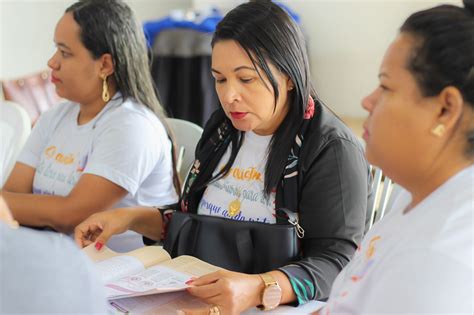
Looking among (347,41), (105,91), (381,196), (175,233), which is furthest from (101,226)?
(347,41)

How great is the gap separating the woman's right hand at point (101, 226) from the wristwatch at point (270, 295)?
510mm

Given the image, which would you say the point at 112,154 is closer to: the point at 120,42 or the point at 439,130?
the point at 120,42

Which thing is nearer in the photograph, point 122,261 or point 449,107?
point 449,107

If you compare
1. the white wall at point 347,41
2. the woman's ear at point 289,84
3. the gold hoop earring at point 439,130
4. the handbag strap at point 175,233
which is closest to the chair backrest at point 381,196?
the woman's ear at point 289,84

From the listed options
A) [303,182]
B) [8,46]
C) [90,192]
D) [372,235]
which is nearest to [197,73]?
[8,46]

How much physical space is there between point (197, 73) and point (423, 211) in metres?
2.93

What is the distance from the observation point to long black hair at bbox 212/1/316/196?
56.6 inches

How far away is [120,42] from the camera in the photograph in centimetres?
197

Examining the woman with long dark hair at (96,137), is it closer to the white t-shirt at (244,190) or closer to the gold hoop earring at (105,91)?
the gold hoop earring at (105,91)

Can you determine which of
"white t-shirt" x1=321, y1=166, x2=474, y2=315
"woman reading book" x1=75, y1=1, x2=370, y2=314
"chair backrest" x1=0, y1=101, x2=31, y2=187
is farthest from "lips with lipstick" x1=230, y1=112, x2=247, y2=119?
"chair backrest" x1=0, y1=101, x2=31, y2=187

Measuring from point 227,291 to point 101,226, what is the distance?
1.76ft

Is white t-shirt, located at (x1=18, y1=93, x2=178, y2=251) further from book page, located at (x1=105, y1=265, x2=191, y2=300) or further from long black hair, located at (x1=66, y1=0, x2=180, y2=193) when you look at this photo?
book page, located at (x1=105, y1=265, x2=191, y2=300)

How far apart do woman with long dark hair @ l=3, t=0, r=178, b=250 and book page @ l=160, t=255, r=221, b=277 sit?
1.71ft

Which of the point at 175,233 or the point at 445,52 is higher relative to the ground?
the point at 445,52
